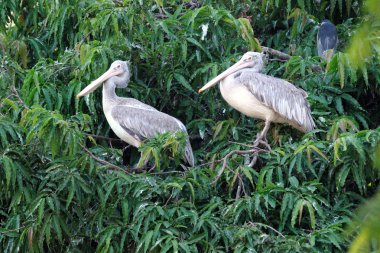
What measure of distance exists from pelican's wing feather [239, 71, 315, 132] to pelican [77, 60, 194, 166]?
0.81 m

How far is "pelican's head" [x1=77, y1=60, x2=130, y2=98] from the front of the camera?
755 centimetres

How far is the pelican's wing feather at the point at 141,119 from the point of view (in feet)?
24.8

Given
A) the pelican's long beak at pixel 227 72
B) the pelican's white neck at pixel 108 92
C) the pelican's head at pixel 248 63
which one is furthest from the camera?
the pelican's white neck at pixel 108 92

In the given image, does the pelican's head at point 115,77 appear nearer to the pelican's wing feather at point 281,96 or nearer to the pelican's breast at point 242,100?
the pelican's breast at point 242,100

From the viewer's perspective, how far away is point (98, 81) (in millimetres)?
7816

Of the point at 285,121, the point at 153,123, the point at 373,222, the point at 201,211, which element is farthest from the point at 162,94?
the point at 373,222

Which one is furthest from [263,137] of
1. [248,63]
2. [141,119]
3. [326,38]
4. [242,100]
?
[326,38]

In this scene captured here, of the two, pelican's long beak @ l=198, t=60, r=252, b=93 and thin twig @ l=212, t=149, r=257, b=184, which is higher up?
pelican's long beak @ l=198, t=60, r=252, b=93

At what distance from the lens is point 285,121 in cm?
777

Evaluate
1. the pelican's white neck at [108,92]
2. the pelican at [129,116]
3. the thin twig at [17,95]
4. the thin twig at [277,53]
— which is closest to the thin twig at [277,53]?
the thin twig at [277,53]

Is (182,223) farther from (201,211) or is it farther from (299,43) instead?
(299,43)

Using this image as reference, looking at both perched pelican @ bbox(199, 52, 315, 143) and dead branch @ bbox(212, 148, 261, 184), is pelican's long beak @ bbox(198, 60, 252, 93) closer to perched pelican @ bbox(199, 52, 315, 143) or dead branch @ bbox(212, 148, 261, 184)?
perched pelican @ bbox(199, 52, 315, 143)

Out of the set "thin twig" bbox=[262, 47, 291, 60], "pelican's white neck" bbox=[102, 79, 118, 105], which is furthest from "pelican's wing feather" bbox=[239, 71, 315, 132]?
"pelican's white neck" bbox=[102, 79, 118, 105]

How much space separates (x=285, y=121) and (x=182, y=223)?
216cm
